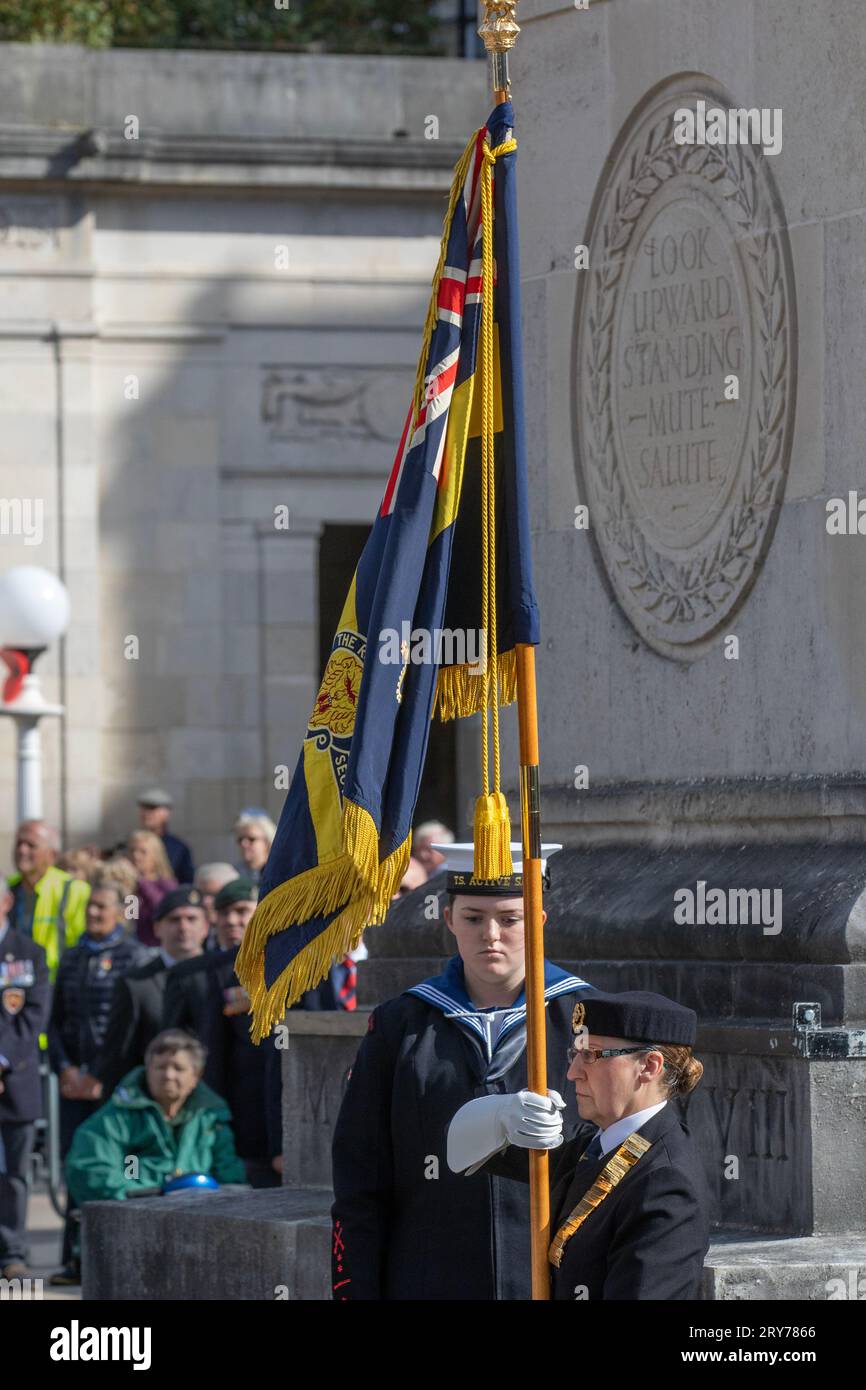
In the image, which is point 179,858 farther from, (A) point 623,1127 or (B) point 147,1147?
(A) point 623,1127

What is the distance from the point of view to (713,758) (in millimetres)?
6855

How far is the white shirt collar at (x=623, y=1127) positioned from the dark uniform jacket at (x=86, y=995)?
716cm

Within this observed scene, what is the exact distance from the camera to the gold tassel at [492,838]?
17.2 feet

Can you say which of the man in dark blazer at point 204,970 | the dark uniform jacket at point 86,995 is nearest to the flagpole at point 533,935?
the man in dark blazer at point 204,970

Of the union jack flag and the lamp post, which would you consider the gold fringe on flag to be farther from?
the lamp post

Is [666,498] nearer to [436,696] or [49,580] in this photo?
[436,696]

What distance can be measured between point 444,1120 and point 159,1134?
379 cm

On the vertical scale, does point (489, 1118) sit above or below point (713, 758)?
below

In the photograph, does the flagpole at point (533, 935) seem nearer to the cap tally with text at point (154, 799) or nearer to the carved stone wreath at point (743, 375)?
the carved stone wreath at point (743, 375)

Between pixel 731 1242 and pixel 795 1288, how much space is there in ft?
0.98

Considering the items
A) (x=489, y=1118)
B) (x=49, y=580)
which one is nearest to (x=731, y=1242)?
(x=489, y=1118)

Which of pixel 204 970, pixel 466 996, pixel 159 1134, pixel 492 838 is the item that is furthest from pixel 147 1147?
pixel 492 838

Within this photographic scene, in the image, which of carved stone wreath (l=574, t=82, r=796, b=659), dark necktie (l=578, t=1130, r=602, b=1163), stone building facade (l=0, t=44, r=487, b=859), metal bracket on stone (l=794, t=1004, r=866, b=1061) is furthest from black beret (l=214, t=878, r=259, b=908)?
stone building facade (l=0, t=44, r=487, b=859)

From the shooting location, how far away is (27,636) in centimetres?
1595
